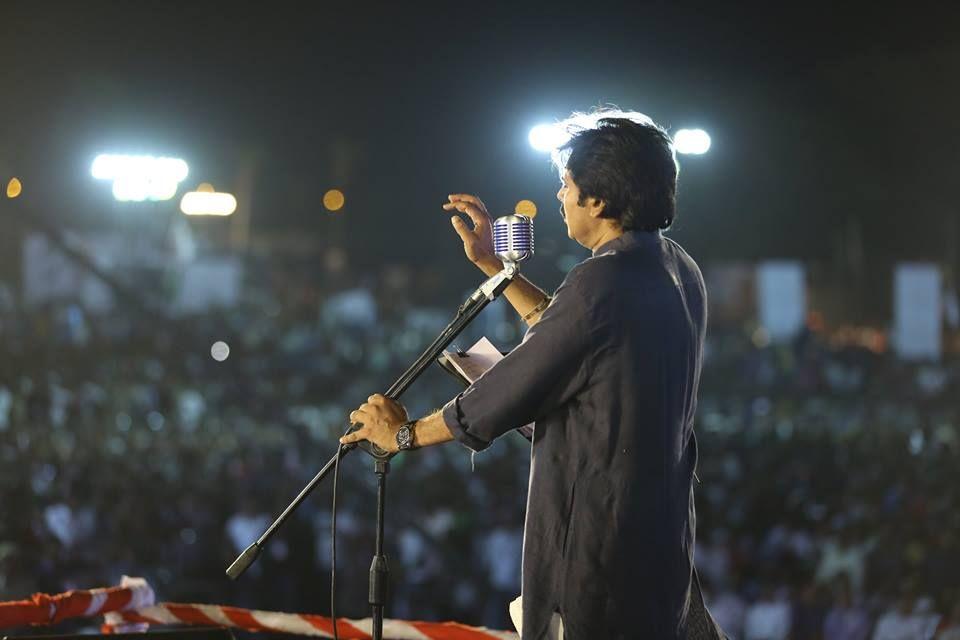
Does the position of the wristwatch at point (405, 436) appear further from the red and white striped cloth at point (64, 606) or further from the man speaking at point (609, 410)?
the red and white striped cloth at point (64, 606)

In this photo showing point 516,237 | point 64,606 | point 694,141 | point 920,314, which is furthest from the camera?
point 920,314

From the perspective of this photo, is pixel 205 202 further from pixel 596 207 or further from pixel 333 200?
pixel 596 207

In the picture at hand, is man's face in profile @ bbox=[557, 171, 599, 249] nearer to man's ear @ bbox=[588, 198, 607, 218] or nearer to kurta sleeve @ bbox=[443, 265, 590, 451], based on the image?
man's ear @ bbox=[588, 198, 607, 218]

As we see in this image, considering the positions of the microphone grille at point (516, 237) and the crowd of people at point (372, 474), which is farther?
the crowd of people at point (372, 474)

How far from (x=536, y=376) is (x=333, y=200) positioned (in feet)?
43.6

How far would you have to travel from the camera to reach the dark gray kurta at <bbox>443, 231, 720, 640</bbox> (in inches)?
81.8

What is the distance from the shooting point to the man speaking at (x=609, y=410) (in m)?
2.08

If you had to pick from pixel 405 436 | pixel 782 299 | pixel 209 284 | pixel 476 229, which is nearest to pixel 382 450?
pixel 405 436

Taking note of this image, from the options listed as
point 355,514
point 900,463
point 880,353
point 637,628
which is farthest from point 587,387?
point 880,353

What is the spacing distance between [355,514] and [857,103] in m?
6.76

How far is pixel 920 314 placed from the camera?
14.6m

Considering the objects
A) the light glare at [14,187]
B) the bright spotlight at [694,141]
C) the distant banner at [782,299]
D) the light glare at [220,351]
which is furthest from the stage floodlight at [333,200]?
the bright spotlight at [694,141]

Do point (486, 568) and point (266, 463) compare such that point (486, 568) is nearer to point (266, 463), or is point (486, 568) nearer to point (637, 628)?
point (266, 463)

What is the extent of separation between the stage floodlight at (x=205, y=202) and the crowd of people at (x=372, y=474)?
119cm
